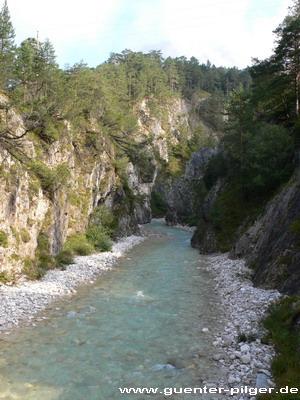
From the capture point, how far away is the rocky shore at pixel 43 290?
1351cm

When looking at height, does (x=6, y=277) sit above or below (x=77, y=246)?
below

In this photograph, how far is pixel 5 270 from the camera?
17.3 m

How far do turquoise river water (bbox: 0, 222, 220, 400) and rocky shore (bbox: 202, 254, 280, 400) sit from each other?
55 cm

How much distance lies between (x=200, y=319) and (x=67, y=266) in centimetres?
1358

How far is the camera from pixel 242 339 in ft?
35.9

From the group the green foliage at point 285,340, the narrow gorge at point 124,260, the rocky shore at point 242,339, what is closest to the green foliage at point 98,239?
the narrow gorge at point 124,260

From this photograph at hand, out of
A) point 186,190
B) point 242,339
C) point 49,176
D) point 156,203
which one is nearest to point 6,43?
point 49,176

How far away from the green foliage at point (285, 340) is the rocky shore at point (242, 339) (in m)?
0.35

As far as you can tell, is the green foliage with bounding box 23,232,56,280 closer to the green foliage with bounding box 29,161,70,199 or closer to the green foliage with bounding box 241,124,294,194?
the green foliage with bounding box 29,161,70,199

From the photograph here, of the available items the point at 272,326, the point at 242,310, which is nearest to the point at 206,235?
the point at 242,310

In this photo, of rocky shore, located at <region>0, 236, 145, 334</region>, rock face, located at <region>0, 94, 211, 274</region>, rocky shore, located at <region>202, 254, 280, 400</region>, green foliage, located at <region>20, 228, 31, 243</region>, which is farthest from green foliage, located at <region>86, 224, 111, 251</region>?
rocky shore, located at <region>202, 254, 280, 400</region>

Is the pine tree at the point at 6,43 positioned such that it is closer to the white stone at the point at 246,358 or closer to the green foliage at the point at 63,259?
the green foliage at the point at 63,259

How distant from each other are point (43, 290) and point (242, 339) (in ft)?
39.1

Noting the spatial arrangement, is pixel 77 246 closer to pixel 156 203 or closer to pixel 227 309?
pixel 227 309
